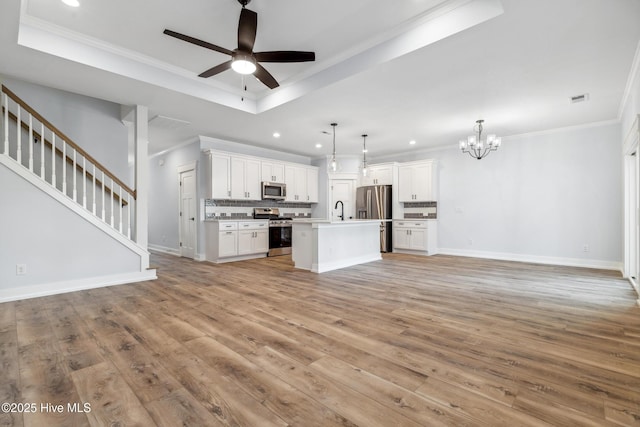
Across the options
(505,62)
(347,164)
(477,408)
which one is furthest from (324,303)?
(347,164)

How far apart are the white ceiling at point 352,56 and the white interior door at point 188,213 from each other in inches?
79.1

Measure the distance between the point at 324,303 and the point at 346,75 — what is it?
2824 mm

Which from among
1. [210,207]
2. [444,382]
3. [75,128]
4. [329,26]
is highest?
[329,26]

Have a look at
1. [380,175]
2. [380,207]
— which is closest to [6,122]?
[380,207]

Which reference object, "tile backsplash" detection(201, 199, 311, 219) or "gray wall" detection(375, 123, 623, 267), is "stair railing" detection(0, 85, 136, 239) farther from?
"gray wall" detection(375, 123, 623, 267)

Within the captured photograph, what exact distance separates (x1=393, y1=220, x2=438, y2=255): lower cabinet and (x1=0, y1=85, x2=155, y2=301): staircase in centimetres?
577

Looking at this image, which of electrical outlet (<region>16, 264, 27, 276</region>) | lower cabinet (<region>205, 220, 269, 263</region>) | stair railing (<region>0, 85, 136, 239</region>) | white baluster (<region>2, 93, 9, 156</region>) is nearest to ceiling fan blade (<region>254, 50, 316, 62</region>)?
stair railing (<region>0, 85, 136, 239</region>)

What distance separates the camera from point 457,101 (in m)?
4.50

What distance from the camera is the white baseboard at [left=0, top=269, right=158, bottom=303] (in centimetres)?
352

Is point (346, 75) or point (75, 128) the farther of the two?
point (75, 128)

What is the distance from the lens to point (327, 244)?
211 inches

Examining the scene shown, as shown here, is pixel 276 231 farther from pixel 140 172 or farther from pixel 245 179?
pixel 140 172

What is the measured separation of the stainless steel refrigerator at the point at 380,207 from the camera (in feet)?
26.1

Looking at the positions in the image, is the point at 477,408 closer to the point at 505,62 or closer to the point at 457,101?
the point at 505,62
